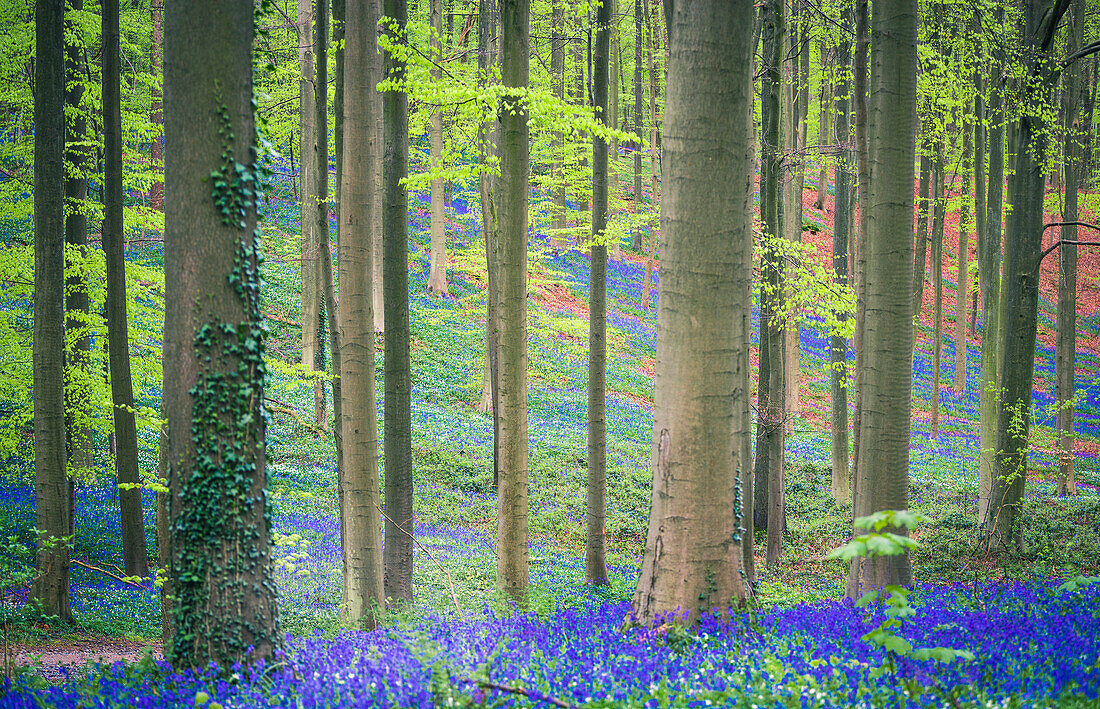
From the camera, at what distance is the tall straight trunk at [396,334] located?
8211 mm

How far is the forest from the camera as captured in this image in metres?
4.18

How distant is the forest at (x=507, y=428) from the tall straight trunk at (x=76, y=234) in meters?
0.07

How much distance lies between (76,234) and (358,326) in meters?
7.12

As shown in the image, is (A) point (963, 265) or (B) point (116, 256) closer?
(B) point (116, 256)

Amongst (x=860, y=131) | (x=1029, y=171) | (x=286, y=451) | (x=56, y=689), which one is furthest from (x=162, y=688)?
(x=286, y=451)

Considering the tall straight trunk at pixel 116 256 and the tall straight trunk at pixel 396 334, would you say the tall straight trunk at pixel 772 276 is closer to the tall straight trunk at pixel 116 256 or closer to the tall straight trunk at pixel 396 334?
the tall straight trunk at pixel 396 334

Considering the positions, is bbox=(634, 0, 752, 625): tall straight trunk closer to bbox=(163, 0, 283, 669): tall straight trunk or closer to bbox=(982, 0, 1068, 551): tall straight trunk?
bbox=(163, 0, 283, 669): tall straight trunk

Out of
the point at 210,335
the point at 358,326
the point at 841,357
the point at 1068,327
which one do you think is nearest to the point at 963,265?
the point at 1068,327

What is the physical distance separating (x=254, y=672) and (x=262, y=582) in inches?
21.3

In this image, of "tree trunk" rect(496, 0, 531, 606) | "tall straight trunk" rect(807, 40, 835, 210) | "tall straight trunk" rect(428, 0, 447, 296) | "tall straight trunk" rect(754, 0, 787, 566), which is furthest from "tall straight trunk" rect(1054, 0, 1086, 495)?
"tall straight trunk" rect(428, 0, 447, 296)

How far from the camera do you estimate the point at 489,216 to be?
1121 cm

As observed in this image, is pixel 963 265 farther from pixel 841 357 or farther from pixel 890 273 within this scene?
pixel 890 273

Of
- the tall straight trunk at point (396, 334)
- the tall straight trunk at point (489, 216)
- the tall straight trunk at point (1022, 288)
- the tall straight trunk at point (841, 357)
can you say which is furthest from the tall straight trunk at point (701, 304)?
the tall straight trunk at point (841, 357)

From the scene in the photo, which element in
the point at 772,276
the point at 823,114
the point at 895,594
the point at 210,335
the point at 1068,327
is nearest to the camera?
the point at 895,594
